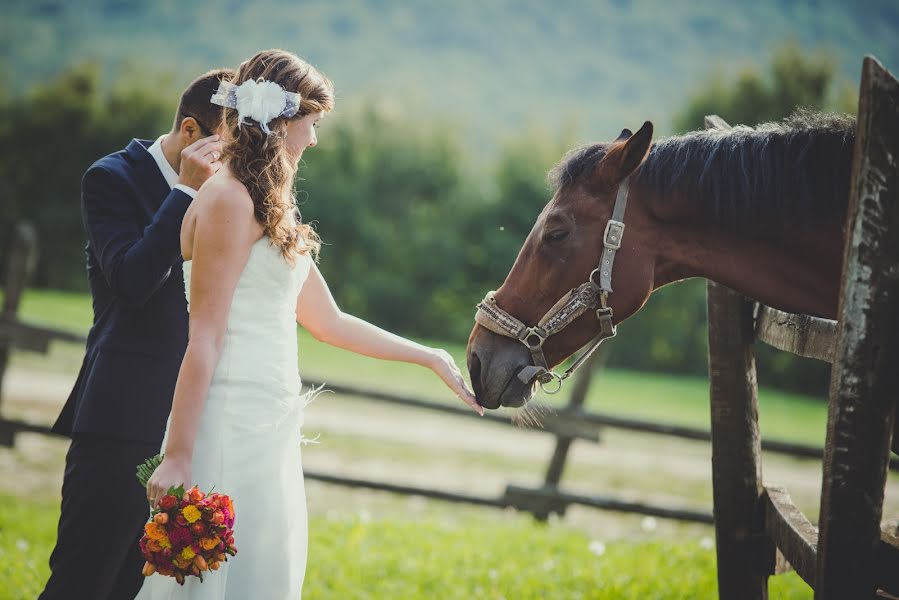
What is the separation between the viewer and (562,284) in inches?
104

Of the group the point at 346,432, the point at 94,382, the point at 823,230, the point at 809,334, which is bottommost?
the point at 346,432

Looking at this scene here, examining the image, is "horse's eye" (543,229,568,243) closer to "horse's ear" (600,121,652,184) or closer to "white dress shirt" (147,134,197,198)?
"horse's ear" (600,121,652,184)

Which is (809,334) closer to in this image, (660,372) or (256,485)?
(256,485)

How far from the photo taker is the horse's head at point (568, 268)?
260 cm

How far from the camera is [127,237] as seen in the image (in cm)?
266

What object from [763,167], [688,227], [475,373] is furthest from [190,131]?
[763,167]

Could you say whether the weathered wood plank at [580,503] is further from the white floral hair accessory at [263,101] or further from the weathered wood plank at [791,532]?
the white floral hair accessory at [263,101]

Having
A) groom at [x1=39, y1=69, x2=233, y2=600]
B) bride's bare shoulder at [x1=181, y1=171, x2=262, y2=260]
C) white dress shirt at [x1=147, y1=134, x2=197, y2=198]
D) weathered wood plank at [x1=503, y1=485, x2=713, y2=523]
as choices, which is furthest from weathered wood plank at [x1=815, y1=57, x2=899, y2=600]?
weathered wood plank at [x1=503, y1=485, x2=713, y2=523]

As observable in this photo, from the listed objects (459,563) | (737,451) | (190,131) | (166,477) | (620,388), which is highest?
(190,131)

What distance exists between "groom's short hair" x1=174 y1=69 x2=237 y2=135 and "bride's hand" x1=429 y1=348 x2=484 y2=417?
44.2 inches

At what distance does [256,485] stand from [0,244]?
32.2 meters

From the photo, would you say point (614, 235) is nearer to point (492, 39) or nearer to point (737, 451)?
point (737, 451)

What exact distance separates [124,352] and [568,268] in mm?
1514

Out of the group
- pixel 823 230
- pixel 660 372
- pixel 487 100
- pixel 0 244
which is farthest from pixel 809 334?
pixel 487 100
